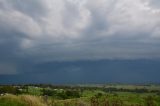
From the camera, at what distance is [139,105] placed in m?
84.8

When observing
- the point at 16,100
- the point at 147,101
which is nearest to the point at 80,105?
the point at 16,100

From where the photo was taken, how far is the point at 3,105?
39625mm

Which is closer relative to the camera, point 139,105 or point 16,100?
point 16,100

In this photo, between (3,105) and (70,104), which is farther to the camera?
(70,104)

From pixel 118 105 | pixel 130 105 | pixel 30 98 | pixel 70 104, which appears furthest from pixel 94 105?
pixel 30 98

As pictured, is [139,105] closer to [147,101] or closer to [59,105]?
[147,101]

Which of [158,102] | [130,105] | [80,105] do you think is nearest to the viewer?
[80,105]

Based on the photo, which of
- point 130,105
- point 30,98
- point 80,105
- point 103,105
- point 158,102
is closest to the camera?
point 30,98

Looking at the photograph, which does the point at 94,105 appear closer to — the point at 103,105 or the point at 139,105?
the point at 103,105

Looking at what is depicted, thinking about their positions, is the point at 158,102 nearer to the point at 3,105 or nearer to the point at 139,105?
the point at 139,105

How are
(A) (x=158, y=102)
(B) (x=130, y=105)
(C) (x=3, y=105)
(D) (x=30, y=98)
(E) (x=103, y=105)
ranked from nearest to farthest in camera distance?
(C) (x=3, y=105), (D) (x=30, y=98), (E) (x=103, y=105), (B) (x=130, y=105), (A) (x=158, y=102)

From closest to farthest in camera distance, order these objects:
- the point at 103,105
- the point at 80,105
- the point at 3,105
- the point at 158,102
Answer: the point at 3,105 < the point at 80,105 < the point at 103,105 < the point at 158,102

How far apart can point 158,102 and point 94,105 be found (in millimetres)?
30227

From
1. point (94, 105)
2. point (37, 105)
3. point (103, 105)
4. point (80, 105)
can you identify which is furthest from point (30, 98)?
point (103, 105)
